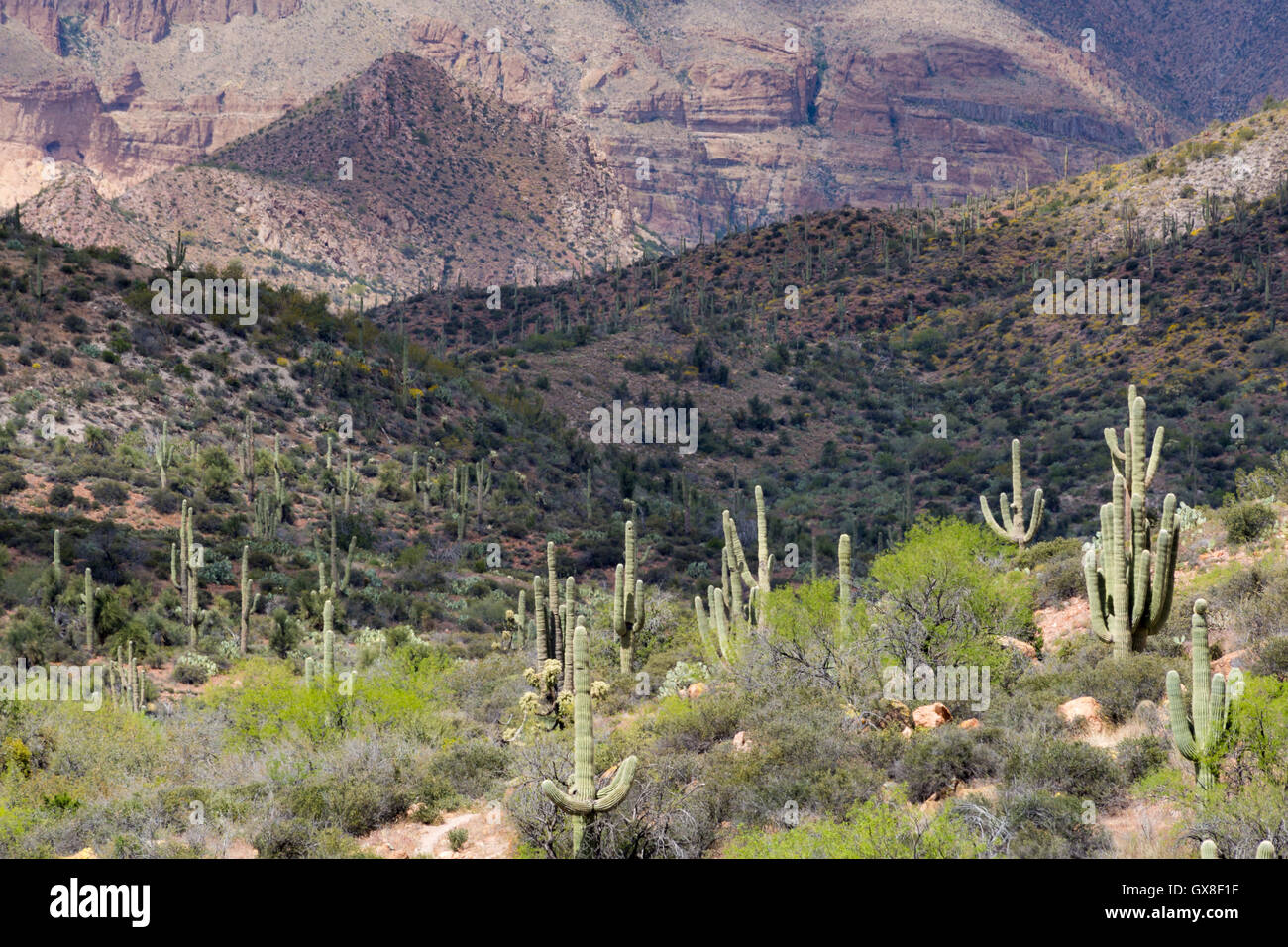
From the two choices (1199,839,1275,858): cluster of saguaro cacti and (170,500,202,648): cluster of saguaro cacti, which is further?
(170,500,202,648): cluster of saguaro cacti

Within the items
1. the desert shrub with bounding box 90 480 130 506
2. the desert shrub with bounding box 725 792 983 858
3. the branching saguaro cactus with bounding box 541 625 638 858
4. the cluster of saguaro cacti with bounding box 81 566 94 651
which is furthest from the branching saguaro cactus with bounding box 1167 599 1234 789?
the desert shrub with bounding box 90 480 130 506

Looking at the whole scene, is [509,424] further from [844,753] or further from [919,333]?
[844,753]

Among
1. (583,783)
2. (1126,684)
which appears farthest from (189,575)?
(1126,684)

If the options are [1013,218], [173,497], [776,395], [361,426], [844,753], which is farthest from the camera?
[1013,218]

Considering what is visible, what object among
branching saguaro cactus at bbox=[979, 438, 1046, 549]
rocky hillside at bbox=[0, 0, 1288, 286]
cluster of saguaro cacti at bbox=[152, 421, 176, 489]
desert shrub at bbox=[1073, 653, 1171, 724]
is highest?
rocky hillside at bbox=[0, 0, 1288, 286]

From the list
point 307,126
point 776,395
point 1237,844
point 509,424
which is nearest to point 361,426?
point 509,424

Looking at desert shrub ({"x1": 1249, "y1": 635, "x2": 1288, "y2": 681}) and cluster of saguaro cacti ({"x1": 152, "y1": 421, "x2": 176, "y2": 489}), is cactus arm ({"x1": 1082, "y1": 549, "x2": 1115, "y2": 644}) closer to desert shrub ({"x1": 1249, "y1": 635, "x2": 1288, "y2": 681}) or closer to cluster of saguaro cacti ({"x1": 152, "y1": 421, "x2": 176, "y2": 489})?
desert shrub ({"x1": 1249, "y1": 635, "x2": 1288, "y2": 681})
